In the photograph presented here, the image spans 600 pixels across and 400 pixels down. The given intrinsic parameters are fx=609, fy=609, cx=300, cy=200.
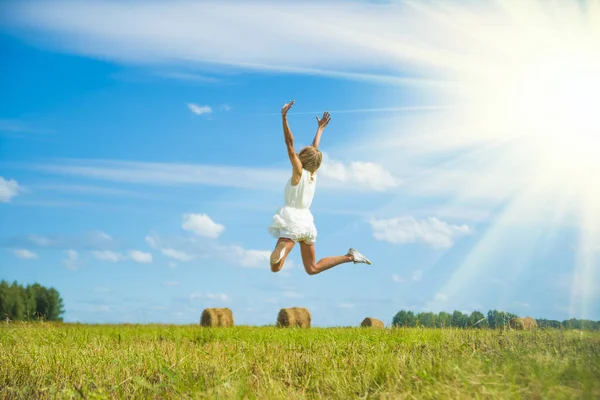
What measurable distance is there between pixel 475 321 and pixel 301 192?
3.13m

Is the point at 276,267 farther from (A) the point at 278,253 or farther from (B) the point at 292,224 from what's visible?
(B) the point at 292,224

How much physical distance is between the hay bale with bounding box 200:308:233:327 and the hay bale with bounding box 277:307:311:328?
204 cm

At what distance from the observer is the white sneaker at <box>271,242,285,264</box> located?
9.05 m

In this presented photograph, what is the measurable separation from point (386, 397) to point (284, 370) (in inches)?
77.2

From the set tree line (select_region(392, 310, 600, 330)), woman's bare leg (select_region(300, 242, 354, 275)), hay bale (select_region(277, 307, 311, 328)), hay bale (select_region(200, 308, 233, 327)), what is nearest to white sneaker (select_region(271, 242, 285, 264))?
woman's bare leg (select_region(300, 242, 354, 275))

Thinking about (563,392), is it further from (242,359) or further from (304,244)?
(304,244)

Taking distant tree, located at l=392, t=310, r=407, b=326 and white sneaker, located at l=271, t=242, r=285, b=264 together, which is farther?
distant tree, located at l=392, t=310, r=407, b=326

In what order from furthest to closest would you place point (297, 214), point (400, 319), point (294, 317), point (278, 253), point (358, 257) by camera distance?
point (294, 317) → point (400, 319) → point (358, 257) → point (297, 214) → point (278, 253)

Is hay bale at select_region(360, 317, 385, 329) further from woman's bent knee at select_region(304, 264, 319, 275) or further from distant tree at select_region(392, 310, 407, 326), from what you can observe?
woman's bent knee at select_region(304, 264, 319, 275)

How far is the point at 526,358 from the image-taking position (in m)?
5.28

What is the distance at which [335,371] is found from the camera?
6.09m

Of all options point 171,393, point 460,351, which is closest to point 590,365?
point 460,351

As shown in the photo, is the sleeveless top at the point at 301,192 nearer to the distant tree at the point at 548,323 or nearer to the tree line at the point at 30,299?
the distant tree at the point at 548,323

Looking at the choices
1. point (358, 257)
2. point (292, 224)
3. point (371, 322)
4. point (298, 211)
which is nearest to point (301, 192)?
point (298, 211)
